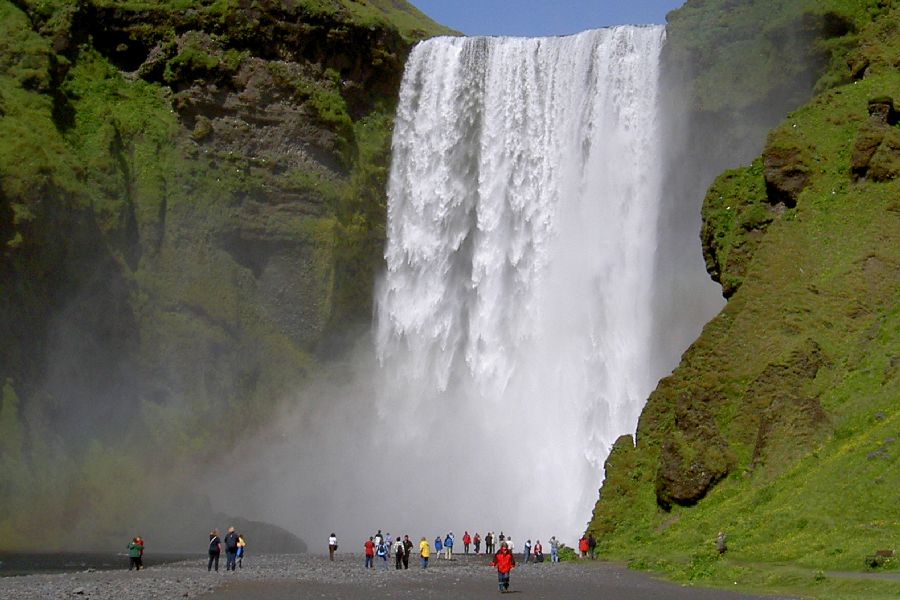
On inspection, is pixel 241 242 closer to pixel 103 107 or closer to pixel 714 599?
pixel 103 107

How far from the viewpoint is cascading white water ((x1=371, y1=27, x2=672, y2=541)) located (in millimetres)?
64438

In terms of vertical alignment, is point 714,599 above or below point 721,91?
below

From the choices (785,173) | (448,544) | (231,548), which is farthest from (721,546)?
(448,544)

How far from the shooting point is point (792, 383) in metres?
37.5

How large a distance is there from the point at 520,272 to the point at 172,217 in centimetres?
2062

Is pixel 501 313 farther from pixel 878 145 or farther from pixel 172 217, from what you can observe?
pixel 878 145

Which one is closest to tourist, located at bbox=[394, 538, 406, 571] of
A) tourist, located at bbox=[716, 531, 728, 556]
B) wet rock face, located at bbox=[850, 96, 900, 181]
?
tourist, located at bbox=[716, 531, 728, 556]

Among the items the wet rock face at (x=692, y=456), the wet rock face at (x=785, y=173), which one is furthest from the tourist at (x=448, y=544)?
the wet rock face at (x=785, y=173)

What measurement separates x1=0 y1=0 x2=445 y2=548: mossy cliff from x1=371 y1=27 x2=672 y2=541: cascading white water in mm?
2963

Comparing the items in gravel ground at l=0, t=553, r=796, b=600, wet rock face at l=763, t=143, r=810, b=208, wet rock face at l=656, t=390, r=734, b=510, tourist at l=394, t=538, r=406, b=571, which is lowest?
gravel ground at l=0, t=553, r=796, b=600

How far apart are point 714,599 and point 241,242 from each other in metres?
50.5

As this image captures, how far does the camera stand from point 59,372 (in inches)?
2547

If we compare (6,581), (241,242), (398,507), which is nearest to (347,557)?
(398,507)

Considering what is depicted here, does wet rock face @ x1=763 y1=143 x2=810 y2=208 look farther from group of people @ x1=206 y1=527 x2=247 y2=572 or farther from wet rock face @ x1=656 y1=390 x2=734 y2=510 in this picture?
group of people @ x1=206 y1=527 x2=247 y2=572
